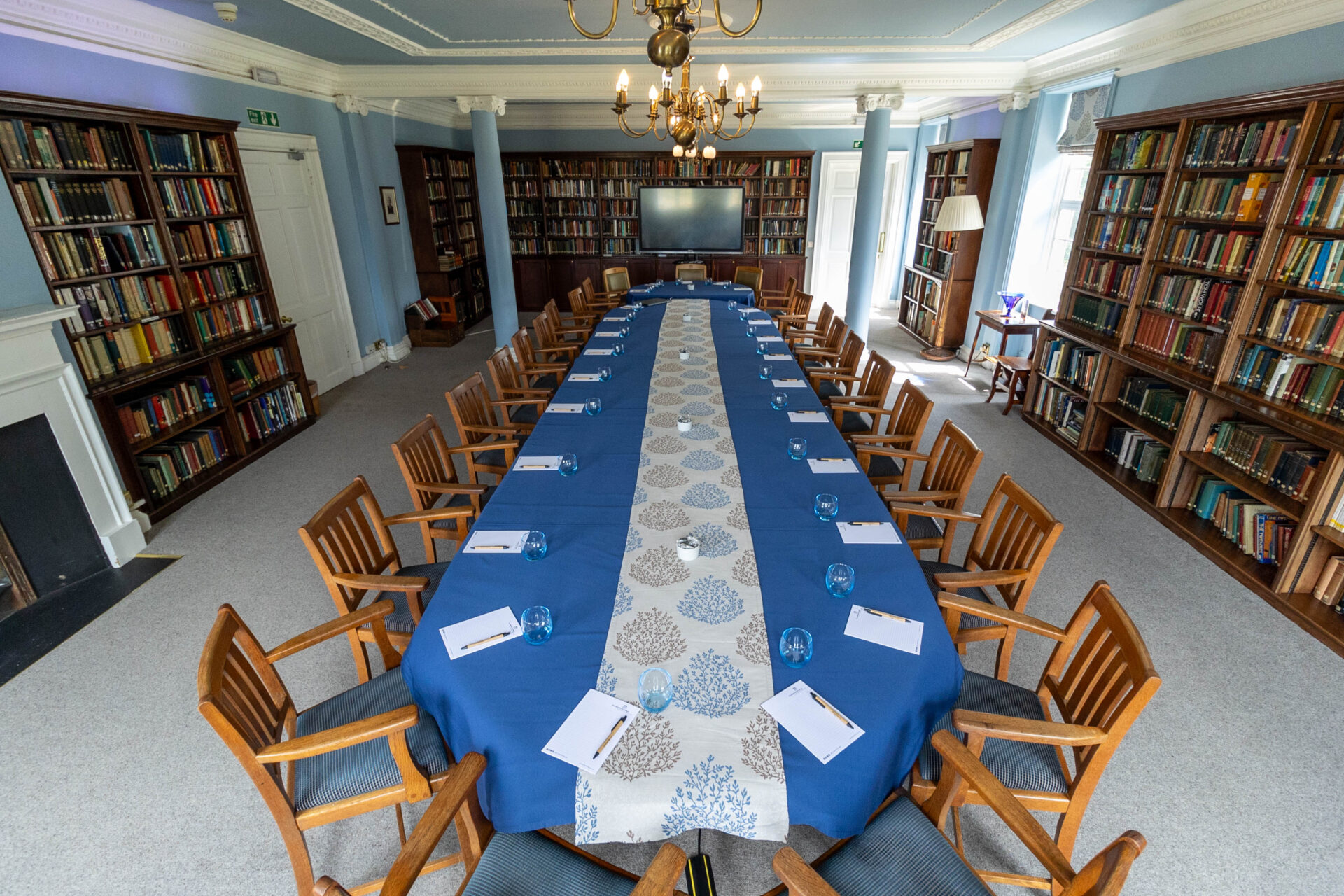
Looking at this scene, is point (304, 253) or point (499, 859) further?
point (304, 253)

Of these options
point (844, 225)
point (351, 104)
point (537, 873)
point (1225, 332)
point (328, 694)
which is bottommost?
point (328, 694)

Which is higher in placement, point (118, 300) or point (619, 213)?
point (619, 213)

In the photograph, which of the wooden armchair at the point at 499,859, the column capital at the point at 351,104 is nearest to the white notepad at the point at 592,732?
the wooden armchair at the point at 499,859

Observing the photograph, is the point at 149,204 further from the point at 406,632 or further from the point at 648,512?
the point at 648,512

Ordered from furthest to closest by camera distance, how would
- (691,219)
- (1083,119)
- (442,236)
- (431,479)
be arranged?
(691,219), (442,236), (1083,119), (431,479)

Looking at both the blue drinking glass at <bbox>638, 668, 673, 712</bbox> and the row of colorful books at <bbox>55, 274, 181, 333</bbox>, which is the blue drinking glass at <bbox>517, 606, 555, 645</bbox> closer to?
the blue drinking glass at <bbox>638, 668, 673, 712</bbox>

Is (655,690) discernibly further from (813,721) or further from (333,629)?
(333,629)

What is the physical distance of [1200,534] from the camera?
11.5 feet

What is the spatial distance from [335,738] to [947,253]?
755 cm

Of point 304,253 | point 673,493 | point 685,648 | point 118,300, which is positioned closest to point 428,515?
point 673,493

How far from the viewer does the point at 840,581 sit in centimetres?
183

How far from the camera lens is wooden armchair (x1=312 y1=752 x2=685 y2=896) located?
1248 mm

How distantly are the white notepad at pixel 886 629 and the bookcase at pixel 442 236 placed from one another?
23.4ft

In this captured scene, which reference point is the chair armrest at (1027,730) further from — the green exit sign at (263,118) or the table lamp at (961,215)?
the green exit sign at (263,118)
